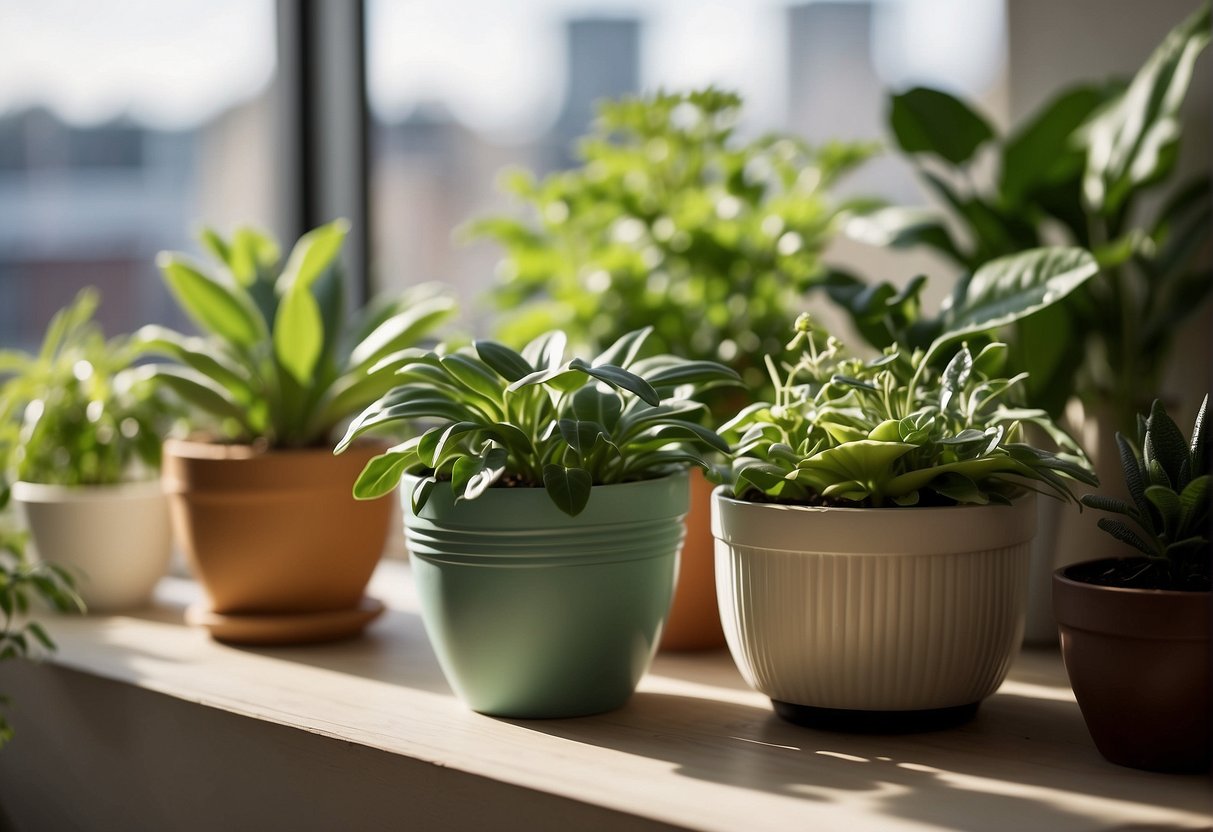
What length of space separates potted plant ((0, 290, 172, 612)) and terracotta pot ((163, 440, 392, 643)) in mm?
160

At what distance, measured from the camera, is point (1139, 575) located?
845 mm

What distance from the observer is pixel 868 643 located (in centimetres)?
88

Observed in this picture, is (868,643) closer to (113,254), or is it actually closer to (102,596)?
(102,596)

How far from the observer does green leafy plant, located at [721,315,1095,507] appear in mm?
869

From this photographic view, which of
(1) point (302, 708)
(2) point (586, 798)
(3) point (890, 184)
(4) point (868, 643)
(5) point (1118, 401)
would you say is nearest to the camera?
(2) point (586, 798)

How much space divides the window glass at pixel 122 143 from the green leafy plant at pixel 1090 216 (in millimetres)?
1096

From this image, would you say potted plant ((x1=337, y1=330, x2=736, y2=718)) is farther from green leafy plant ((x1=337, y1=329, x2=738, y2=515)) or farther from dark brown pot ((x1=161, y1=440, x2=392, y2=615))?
dark brown pot ((x1=161, y1=440, x2=392, y2=615))

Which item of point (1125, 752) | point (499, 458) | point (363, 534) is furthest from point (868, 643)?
point (363, 534)

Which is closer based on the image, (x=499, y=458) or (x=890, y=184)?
(x=499, y=458)

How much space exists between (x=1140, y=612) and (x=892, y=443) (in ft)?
0.62

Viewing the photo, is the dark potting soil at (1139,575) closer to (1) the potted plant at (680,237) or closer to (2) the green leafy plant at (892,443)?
(2) the green leafy plant at (892,443)

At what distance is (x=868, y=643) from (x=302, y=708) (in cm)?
44

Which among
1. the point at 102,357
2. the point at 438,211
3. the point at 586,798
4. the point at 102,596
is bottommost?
the point at 102,596

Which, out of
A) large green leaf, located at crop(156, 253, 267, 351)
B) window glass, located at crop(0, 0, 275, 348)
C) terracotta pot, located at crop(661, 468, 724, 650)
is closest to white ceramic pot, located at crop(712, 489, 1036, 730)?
terracotta pot, located at crop(661, 468, 724, 650)
